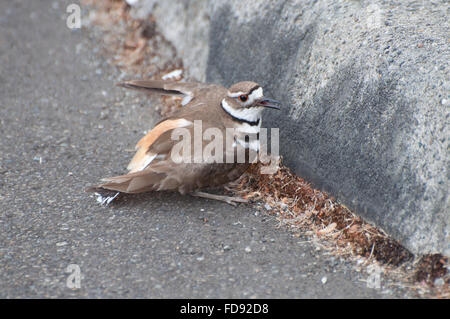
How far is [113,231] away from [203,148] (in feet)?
3.17

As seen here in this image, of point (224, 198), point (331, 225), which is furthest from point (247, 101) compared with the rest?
point (331, 225)

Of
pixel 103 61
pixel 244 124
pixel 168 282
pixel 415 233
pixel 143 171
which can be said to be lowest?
pixel 168 282

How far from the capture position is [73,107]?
6270mm

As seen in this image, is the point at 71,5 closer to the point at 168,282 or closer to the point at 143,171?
the point at 143,171

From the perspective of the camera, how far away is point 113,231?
420 cm

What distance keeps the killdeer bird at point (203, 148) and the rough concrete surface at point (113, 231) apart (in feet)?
0.81

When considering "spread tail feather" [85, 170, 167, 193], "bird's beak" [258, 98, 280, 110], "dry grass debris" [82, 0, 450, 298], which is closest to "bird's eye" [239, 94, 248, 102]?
"bird's beak" [258, 98, 280, 110]

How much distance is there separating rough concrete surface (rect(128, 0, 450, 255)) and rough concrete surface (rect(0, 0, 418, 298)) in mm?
561

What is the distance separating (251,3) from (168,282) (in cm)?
308

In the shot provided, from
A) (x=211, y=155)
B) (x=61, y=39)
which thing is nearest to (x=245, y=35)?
(x=211, y=155)

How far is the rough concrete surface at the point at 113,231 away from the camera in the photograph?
3.61 metres

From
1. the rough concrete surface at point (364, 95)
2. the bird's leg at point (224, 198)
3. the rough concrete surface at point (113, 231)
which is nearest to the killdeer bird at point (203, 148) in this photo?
the bird's leg at point (224, 198)

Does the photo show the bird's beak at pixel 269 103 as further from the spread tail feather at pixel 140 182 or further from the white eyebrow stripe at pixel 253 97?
the spread tail feather at pixel 140 182

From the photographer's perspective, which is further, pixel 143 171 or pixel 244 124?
pixel 244 124
